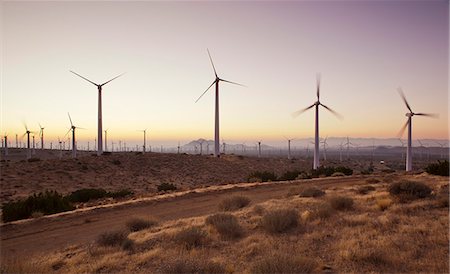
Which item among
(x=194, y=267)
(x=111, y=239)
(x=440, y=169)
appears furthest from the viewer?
(x=440, y=169)

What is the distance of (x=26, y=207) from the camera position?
26.2 m

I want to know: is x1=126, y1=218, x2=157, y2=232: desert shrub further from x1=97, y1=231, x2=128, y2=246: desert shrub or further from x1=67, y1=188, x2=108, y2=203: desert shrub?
x1=67, y1=188, x2=108, y2=203: desert shrub

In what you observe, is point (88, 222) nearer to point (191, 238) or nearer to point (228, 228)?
point (191, 238)

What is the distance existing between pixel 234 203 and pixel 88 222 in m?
8.51

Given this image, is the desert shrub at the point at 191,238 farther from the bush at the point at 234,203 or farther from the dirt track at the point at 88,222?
the bush at the point at 234,203

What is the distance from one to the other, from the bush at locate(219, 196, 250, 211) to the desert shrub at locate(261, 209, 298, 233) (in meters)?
6.47

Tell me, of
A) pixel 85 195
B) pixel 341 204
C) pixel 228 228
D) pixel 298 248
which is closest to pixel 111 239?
pixel 228 228

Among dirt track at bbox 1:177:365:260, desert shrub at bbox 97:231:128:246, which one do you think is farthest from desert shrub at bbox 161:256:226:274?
dirt track at bbox 1:177:365:260

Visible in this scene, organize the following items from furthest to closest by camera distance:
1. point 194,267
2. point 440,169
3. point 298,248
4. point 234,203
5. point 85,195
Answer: point 85,195, point 440,169, point 234,203, point 298,248, point 194,267

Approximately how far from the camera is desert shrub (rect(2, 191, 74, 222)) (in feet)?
82.1

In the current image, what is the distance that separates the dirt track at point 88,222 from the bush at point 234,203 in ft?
3.01

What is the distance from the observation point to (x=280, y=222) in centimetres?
1500

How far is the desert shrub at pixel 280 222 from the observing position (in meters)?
15.0

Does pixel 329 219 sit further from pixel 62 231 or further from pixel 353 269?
pixel 62 231
